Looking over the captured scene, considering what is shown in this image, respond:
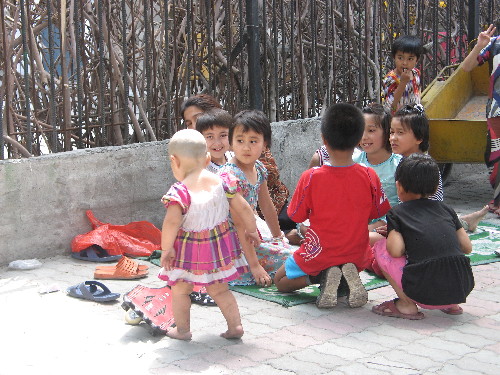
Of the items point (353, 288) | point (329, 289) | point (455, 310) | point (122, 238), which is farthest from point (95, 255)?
point (455, 310)

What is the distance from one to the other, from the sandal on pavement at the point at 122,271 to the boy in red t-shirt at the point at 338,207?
3.90 feet

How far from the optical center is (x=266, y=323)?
14.5 ft

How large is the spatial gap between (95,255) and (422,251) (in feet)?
8.02

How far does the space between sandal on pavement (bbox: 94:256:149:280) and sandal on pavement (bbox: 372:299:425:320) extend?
5.36ft

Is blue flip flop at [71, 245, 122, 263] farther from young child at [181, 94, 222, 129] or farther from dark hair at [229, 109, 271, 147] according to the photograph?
dark hair at [229, 109, 271, 147]

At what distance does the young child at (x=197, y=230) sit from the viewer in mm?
3881

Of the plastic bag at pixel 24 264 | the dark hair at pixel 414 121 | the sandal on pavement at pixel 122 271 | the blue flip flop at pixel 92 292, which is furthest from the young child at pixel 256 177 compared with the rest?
the plastic bag at pixel 24 264

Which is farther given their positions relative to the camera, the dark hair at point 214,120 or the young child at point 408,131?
the young child at point 408,131

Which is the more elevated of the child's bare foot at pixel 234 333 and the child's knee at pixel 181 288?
the child's knee at pixel 181 288

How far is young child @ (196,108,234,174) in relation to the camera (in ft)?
17.4

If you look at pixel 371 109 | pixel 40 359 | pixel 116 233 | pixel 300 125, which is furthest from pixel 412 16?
pixel 40 359

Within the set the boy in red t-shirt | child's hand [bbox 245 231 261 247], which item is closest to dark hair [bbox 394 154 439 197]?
the boy in red t-shirt

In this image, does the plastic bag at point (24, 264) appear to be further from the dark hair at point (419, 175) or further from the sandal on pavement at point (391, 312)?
the dark hair at point (419, 175)

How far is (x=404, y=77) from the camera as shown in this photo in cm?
714
